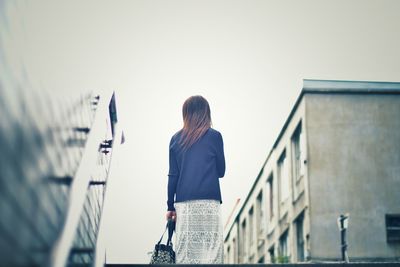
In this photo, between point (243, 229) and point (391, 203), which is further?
point (243, 229)

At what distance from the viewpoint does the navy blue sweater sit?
18.6 feet

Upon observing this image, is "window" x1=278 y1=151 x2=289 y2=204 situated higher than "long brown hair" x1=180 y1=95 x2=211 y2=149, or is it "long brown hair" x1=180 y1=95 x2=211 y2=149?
"window" x1=278 y1=151 x2=289 y2=204

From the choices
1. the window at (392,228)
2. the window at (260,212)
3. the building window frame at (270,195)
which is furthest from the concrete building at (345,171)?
the window at (260,212)

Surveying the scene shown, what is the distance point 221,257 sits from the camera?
18.4 feet

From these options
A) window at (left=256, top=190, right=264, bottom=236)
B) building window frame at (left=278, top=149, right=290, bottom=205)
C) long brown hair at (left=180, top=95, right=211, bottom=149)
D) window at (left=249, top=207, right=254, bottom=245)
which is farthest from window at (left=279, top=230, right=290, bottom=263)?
long brown hair at (left=180, top=95, right=211, bottom=149)

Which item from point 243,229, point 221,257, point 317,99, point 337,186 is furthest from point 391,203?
point 243,229

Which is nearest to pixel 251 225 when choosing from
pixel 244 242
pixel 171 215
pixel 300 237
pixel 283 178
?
pixel 244 242

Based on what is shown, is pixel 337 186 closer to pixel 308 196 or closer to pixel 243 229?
pixel 308 196

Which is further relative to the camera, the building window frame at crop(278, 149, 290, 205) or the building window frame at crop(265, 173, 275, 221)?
the building window frame at crop(265, 173, 275, 221)

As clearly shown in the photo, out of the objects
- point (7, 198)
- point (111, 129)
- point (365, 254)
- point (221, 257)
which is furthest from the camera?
point (365, 254)

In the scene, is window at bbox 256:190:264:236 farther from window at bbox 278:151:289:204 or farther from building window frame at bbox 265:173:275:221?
window at bbox 278:151:289:204

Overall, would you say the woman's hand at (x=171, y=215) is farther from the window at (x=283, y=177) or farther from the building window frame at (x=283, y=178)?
the window at (x=283, y=177)

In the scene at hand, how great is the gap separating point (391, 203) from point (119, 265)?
19.5m

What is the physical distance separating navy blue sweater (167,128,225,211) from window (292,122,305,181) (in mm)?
19873
